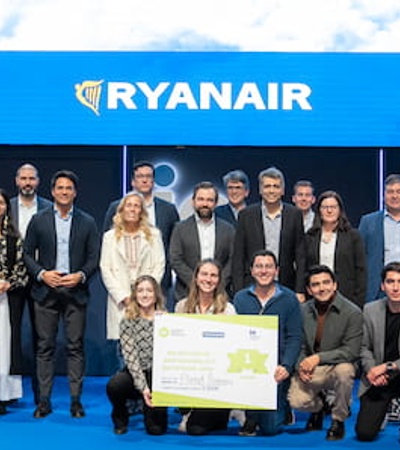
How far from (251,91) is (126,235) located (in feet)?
6.28

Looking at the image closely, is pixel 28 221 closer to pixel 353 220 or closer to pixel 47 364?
pixel 47 364

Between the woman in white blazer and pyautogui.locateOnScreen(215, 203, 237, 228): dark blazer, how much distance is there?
36.2 inches

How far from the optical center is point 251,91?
21.6 feet

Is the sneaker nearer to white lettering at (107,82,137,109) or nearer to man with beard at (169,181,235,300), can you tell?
man with beard at (169,181,235,300)

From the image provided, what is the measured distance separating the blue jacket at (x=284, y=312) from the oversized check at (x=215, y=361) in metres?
0.16

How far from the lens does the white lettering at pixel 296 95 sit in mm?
6574

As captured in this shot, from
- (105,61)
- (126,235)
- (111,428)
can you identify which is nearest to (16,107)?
(105,61)

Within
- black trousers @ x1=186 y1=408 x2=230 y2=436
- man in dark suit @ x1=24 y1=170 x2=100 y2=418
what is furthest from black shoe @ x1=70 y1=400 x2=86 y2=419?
black trousers @ x1=186 y1=408 x2=230 y2=436

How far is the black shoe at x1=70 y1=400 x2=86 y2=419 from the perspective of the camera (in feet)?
17.4

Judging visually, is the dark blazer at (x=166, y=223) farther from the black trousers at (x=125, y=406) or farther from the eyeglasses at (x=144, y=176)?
the black trousers at (x=125, y=406)

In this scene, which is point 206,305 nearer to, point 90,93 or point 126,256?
point 126,256

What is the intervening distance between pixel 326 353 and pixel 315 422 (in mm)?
495

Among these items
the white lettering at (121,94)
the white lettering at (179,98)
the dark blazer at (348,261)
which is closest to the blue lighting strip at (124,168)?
the white lettering at (121,94)

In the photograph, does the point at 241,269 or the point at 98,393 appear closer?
the point at 241,269
